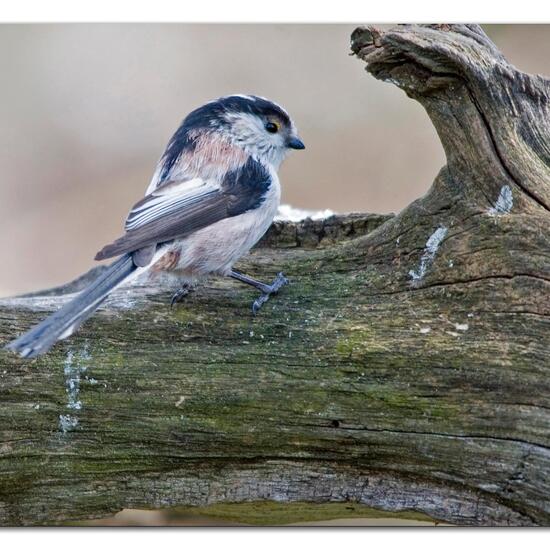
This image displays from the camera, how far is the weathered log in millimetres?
1769

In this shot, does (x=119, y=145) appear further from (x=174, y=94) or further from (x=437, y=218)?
(x=437, y=218)

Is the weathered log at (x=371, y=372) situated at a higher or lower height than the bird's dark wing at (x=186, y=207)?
lower

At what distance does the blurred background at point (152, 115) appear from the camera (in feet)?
7.66

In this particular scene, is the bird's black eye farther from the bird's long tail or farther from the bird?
the bird's long tail

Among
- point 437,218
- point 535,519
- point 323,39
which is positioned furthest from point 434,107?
point 535,519

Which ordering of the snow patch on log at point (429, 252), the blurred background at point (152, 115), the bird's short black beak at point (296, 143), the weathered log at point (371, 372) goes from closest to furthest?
the weathered log at point (371, 372) < the snow patch on log at point (429, 252) < the blurred background at point (152, 115) < the bird's short black beak at point (296, 143)

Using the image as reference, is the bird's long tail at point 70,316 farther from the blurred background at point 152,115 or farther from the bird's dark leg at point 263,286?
the blurred background at point 152,115

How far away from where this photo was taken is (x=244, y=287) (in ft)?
7.13

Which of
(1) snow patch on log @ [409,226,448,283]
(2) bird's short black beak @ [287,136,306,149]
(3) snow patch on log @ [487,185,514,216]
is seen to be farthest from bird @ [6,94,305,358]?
(3) snow patch on log @ [487,185,514,216]

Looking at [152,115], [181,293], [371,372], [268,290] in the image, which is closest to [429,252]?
[371,372]

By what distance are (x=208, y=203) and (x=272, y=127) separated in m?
0.42

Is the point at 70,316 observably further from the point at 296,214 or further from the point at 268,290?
the point at 296,214

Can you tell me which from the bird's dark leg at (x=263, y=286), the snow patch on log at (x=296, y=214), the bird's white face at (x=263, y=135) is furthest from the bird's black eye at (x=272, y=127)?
the bird's dark leg at (x=263, y=286)

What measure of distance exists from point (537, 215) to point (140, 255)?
96 cm
